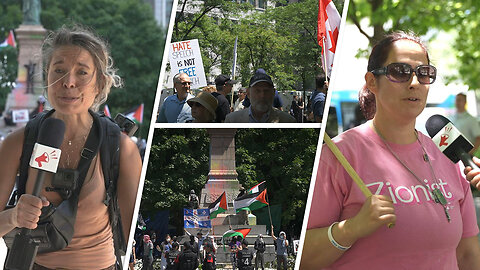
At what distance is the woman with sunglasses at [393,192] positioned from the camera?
201 centimetres

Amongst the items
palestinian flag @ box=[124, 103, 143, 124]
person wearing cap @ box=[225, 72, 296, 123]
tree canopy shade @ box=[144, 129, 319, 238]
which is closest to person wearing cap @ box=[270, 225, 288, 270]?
tree canopy shade @ box=[144, 129, 319, 238]

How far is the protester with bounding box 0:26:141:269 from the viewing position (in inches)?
90.4

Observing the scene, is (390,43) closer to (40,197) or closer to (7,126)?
(40,197)

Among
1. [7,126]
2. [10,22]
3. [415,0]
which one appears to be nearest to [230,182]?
[415,0]

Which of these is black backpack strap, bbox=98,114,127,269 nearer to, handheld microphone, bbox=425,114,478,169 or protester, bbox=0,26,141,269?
protester, bbox=0,26,141,269

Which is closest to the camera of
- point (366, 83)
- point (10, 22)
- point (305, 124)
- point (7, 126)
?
point (366, 83)

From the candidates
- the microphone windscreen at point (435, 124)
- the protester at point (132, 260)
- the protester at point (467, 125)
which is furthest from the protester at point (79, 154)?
the protester at point (467, 125)

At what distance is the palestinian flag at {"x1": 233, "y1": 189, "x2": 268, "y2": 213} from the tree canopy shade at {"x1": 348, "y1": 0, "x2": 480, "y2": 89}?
2.93 ft

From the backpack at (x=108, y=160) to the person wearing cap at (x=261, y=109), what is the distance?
1.69 feet

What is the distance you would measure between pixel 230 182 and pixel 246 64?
0.49m

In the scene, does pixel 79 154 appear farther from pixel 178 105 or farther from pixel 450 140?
pixel 450 140

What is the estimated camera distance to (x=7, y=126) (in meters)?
15.1

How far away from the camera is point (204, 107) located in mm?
2695

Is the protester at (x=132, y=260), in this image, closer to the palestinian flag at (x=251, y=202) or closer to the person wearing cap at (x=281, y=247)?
the palestinian flag at (x=251, y=202)
